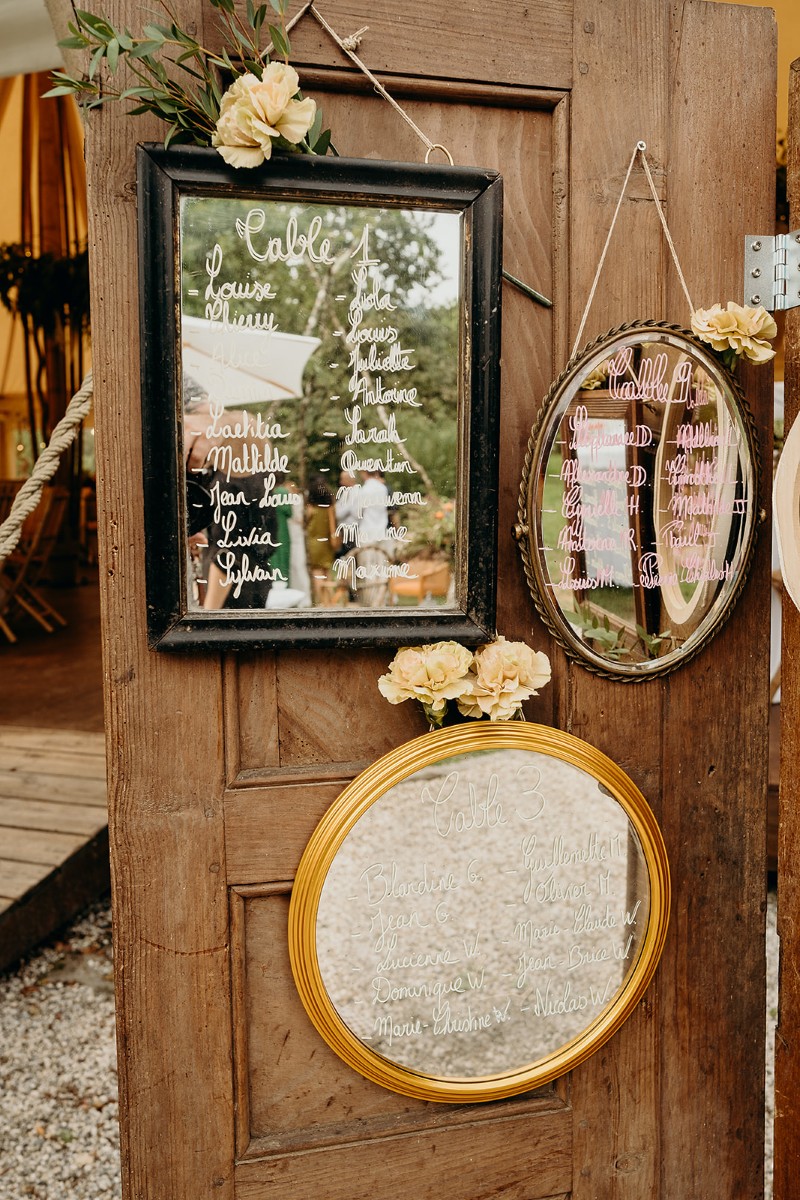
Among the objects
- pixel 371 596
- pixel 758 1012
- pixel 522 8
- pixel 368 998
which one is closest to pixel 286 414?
pixel 371 596

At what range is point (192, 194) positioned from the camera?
1119mm

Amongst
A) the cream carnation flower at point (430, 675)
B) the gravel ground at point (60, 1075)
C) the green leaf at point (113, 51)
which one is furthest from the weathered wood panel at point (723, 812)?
the gravel ground at point (60, 1075)

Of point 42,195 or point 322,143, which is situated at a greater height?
point 42,195

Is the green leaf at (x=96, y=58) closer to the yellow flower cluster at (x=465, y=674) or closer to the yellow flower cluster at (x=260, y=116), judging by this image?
the yellow flower cluster at (x=260, y=116)

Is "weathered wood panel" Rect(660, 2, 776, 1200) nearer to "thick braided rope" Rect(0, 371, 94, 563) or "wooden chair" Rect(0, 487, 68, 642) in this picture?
"thick braided rope" Rect(0, 371, 94, 563)

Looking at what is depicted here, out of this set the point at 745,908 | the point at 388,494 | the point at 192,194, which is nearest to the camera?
the point at 192,194

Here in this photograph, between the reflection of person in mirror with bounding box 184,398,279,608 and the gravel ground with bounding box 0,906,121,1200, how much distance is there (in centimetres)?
150

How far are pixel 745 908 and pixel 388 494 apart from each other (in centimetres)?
94

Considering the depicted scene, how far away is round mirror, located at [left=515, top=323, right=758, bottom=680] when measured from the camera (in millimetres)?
1287

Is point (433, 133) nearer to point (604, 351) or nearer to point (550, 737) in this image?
point (604, 351)

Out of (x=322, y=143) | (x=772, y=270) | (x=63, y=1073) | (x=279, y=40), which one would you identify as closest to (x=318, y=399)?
(x=322, y=143)

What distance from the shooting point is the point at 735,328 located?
1.29 m

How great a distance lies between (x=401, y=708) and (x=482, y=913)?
343 mm

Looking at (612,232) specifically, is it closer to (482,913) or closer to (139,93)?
(139,93)
